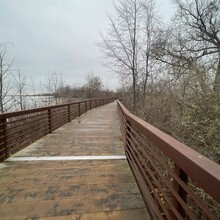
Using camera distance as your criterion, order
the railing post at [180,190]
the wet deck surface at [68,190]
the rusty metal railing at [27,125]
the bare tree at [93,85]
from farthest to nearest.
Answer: the bare tree at [93,85] → the rusty metal railing at [27,125] → the wet deck surface at [68,190] → the railing post at [180,190]

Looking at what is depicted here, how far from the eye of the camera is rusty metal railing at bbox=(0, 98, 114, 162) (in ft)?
12.8

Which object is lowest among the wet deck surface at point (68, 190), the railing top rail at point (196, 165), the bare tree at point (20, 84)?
the wet deck surface at point (68, 190)

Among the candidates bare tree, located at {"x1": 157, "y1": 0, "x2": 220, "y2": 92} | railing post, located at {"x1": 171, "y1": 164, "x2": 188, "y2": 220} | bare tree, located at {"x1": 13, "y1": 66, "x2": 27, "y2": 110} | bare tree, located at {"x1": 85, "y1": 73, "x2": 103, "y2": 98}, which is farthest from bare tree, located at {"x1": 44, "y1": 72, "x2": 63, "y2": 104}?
railing post, located at {"x1": 171, "y1": 164, "x2": 188, "y2": 220}

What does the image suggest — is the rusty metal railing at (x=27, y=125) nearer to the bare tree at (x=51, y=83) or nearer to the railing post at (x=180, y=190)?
the railing post at (x=180, y=190)

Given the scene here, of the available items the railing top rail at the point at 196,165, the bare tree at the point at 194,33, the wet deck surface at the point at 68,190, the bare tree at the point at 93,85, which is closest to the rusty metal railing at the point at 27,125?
the wet deck surface at the point at 68,190


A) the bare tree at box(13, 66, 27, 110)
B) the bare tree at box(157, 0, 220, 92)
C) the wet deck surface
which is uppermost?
the bare tree at box(157, 0, 220, 92)

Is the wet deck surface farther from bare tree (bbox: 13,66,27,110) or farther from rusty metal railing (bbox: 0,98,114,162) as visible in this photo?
bare tree (bbox: 13,66,27,110)

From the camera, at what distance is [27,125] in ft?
22.2

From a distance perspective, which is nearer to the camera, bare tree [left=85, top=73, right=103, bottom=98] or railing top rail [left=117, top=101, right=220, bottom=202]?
railing top rail [left=117, top=101, right=220, bottom=202]

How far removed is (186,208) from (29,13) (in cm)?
1372

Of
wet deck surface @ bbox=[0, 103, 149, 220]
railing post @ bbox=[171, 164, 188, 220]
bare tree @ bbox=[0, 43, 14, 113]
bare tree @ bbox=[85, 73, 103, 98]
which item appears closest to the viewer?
railing post @ bbox=[171, 164, 188, 220]

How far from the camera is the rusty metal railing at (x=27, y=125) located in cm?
390

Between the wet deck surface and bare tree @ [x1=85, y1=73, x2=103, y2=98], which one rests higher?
bare tree @ [x1=85, y1=73, x2=103, y2=98]

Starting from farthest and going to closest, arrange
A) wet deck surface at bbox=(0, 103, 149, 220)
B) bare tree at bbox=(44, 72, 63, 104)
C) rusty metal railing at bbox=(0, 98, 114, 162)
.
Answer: bare tree at bbox=(44, 72, 63, 104) → rusty metal railing at bbox=(0, 98, 114, 162) → wet deck surface at bbox=(0, 103, 149, 220)
